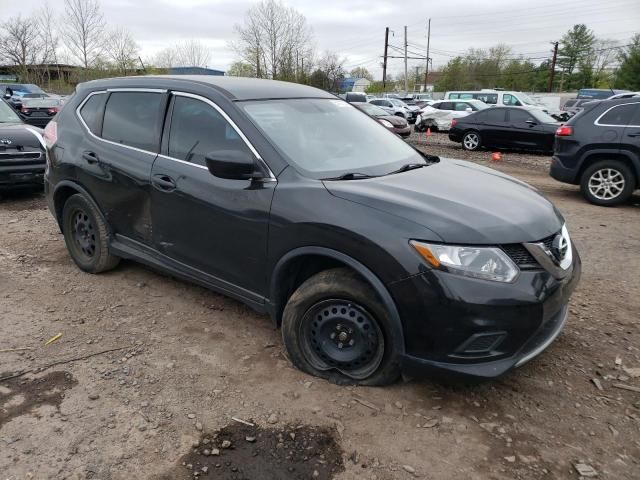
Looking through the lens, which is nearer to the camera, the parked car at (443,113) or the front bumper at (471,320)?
the front bumper at (471,320)

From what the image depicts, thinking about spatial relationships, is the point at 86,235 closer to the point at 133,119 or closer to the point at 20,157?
the point at 133,119

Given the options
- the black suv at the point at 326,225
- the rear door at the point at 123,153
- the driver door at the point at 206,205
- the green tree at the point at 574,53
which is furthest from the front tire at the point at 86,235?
the green tree at the point at 574,53

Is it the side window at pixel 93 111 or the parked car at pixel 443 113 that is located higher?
the side window at pixel 93 111

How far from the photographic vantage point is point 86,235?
4.64 m

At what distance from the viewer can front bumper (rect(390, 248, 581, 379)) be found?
250 centimetres

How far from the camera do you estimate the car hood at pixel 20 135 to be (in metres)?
7.18

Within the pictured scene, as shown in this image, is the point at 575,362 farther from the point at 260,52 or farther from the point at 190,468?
the point at 260,52

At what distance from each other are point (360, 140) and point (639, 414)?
2425mm

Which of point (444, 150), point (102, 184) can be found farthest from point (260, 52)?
point (102, 184)

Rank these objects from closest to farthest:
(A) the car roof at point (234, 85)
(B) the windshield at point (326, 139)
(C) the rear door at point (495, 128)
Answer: (B) the windshield at point (326, 139) < (A) the car roof at point (234, 85) < (C) the rear door at point (495, 128)

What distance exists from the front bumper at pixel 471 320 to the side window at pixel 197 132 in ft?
4.92

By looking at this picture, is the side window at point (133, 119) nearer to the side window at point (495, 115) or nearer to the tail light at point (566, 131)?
the tail light at point (566, 131)

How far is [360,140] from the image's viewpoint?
3.72 meters

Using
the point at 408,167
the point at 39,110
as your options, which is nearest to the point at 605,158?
the point at 408,167
